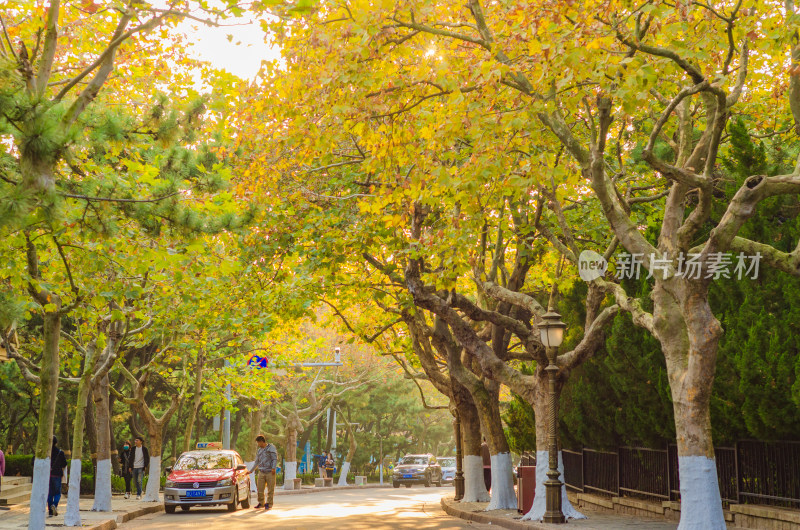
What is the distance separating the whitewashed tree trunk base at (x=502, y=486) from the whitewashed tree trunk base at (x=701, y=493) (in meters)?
8.82

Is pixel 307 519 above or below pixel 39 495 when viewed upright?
below

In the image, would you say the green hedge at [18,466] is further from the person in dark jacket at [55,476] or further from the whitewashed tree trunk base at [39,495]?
the whitewashed tree trunk base at [39,495]

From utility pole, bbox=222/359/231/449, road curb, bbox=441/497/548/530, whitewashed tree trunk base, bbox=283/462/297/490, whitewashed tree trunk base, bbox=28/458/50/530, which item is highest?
utility pole, bbox=222/359/231/449

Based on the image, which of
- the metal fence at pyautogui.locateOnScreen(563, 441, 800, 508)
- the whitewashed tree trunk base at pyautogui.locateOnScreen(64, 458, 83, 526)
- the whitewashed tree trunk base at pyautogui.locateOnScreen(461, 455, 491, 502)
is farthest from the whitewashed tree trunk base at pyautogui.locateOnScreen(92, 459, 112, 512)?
the metal fence at pyautogui.locateOnScreen(563, 441, 800, 508)

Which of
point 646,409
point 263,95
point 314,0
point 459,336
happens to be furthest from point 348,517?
point 314,0

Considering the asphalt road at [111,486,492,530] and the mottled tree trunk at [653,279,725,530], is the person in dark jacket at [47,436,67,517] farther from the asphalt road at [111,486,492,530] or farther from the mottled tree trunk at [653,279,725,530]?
the mottled tree trunk at [653,279,725,530]

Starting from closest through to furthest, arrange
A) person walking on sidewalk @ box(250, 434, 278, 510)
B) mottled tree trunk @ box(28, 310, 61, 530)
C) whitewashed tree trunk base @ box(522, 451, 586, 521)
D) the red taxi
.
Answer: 1. mottled tree trunk @ box(28, 310, 61, 530)
2. whitewashed tree trunk base @ box(522, 451, 586, 521)
3. the red taxi
4. person walking on sidewalk @ box(250, 434, 278, 510)

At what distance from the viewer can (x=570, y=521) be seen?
15.8 metres

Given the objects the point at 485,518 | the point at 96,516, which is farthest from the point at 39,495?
the point at 485,518

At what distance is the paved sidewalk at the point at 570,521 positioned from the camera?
1490 cm

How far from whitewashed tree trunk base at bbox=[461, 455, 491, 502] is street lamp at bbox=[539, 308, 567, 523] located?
19.9 feet

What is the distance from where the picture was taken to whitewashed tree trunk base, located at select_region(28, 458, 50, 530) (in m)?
12.3

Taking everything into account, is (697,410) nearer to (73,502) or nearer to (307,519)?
(307,519)

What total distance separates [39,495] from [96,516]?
5938mm
